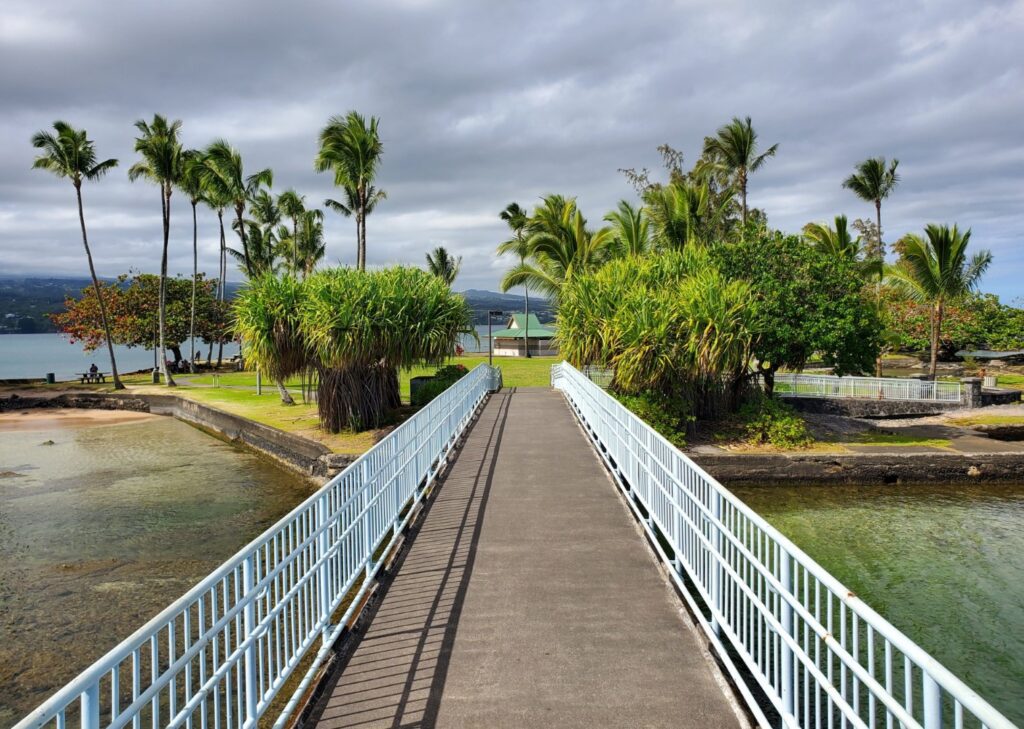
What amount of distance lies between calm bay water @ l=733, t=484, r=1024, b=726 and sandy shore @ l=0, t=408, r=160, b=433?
24.2 m

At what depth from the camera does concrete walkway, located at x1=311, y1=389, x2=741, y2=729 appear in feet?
13.1

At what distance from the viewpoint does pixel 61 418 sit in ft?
89.6

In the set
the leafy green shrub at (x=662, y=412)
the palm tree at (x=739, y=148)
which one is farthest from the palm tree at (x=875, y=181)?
the leafy green shrub at (x=662, y=412)

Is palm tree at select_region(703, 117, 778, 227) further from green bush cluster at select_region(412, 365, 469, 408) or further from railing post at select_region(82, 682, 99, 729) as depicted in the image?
railing post at select_region(82, 682, 99, 729)

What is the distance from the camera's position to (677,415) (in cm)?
1758

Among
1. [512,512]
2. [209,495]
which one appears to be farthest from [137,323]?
[512,512]

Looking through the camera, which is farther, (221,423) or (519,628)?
(221,423)

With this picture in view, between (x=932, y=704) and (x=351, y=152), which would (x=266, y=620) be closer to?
(x=932, y=704)

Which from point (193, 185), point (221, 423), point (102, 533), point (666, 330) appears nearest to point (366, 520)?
point (102, 533)

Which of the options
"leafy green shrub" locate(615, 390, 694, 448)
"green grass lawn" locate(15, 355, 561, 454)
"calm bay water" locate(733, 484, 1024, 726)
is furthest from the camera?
"green grass lawn" locate(15, 355, 561, 454)

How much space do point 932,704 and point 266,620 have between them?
10.8 ft

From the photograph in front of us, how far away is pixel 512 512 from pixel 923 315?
3948cm

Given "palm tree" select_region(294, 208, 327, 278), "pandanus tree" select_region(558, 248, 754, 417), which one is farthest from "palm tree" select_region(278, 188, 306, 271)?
"pandanus tree" select_region(558, 248, 754, 417)

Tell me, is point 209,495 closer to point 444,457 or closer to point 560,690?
point 444,457
